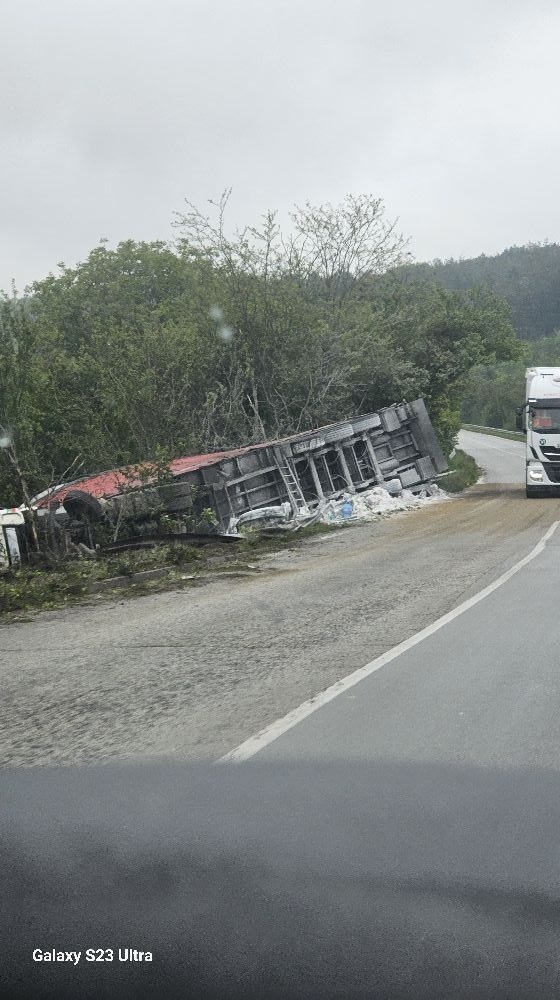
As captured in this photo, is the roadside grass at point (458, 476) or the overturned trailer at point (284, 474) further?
the roadside grass at point (458, 476)

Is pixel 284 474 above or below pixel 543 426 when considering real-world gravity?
above

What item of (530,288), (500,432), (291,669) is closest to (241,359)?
(291,669)

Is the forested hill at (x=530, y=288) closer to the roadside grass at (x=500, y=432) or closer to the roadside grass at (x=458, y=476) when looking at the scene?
the roadside grass at (x=500, y=432)

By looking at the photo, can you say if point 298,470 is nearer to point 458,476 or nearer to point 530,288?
point 458,476

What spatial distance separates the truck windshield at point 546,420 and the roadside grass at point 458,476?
14.0 feet

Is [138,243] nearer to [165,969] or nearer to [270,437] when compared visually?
[270,437]

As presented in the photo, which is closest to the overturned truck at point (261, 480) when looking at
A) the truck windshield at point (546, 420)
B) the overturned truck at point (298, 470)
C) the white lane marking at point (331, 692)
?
the overturned truck at point (298, 470)

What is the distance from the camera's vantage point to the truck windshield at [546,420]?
28.8m

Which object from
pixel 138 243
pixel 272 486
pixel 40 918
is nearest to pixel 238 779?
pixel 40 918

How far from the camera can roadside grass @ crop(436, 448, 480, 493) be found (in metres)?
37.3

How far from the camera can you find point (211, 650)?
874 centimetres

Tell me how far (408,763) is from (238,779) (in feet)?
2.94

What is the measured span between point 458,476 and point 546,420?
38.9 ft

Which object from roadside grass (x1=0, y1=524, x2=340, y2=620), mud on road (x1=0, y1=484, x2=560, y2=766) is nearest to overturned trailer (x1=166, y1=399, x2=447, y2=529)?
roadside grass (x1=0, y1=524, x2=340, y2=620)
